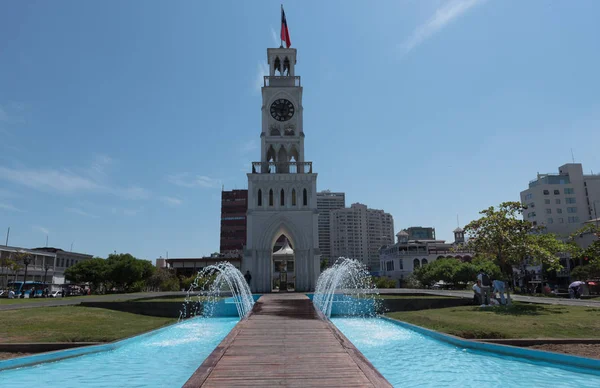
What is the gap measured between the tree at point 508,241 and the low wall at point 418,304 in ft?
11.0

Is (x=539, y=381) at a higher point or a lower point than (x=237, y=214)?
lower

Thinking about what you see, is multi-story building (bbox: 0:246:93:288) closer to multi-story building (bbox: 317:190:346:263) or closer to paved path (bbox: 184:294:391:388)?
paved path (bbox: 184:294:391:388)

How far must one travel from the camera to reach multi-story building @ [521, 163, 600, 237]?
76.2 m

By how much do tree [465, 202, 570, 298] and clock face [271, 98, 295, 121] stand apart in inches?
998

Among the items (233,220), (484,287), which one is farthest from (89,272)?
(233,220)

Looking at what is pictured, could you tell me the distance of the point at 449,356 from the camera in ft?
37.2

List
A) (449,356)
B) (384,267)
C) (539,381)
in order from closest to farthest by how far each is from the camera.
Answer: (539,381) < (449,356) < (384,267)

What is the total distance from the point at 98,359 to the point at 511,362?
12.2 metres

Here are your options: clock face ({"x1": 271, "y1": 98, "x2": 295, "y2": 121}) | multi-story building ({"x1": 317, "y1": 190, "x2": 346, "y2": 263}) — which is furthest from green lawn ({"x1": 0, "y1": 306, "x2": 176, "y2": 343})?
multi-story building ({"x1": 317, "y1": 190, "x2": 346, "y2": 263})

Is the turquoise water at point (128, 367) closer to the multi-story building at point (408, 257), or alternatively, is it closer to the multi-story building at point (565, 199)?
the multi-story building at point (408, 257)

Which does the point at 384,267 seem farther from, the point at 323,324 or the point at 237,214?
the point at 323,324

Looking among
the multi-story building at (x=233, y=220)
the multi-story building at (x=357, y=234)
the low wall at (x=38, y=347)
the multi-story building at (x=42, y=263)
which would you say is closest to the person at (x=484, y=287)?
the low wall at (x=38, y=347)

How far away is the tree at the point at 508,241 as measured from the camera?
2069 cm

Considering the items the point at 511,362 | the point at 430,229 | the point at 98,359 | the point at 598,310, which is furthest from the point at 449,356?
the point at 430,229
